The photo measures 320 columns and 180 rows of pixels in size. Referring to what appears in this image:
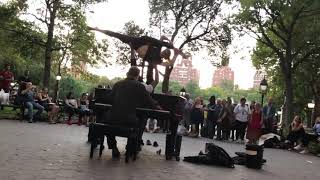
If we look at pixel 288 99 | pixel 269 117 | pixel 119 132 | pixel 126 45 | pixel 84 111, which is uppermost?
pixel 126 45

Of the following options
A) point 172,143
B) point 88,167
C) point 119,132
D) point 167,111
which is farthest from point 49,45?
point 88,167

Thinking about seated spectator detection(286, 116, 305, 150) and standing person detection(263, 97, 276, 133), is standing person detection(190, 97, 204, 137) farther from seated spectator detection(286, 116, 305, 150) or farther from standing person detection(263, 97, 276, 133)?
seated spectator detection(286, 116, 305, 150)

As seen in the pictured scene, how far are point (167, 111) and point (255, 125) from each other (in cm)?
1121

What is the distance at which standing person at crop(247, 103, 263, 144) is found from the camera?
2073 centimetres

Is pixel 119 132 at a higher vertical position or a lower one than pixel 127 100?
lower

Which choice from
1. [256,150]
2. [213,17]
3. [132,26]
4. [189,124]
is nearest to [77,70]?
[132,26]

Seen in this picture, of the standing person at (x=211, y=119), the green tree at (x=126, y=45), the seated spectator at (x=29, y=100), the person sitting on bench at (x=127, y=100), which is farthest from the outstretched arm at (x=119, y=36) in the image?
the green tree at (x=126, y=45)

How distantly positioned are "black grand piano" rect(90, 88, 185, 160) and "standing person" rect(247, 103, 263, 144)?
10.1 metres

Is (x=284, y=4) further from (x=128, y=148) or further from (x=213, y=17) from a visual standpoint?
(x=128, y=148)

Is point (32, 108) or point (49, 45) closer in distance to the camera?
point (32, 108)

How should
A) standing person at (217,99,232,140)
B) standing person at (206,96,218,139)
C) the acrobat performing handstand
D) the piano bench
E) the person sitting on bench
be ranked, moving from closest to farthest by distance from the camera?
the piano bench
the person sitting on bench
the acrobat performing handstand
standing person at (217,99,232,140)
standing person at (206,96,218,139)

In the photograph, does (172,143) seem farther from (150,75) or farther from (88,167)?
(88,167)

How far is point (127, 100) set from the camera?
952 cm

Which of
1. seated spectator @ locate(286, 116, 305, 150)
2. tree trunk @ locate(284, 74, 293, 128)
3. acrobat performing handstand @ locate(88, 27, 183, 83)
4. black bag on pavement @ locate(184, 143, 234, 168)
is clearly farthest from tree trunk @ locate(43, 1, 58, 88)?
black bag on pavement @ locate(184, 143, 234, 168)
